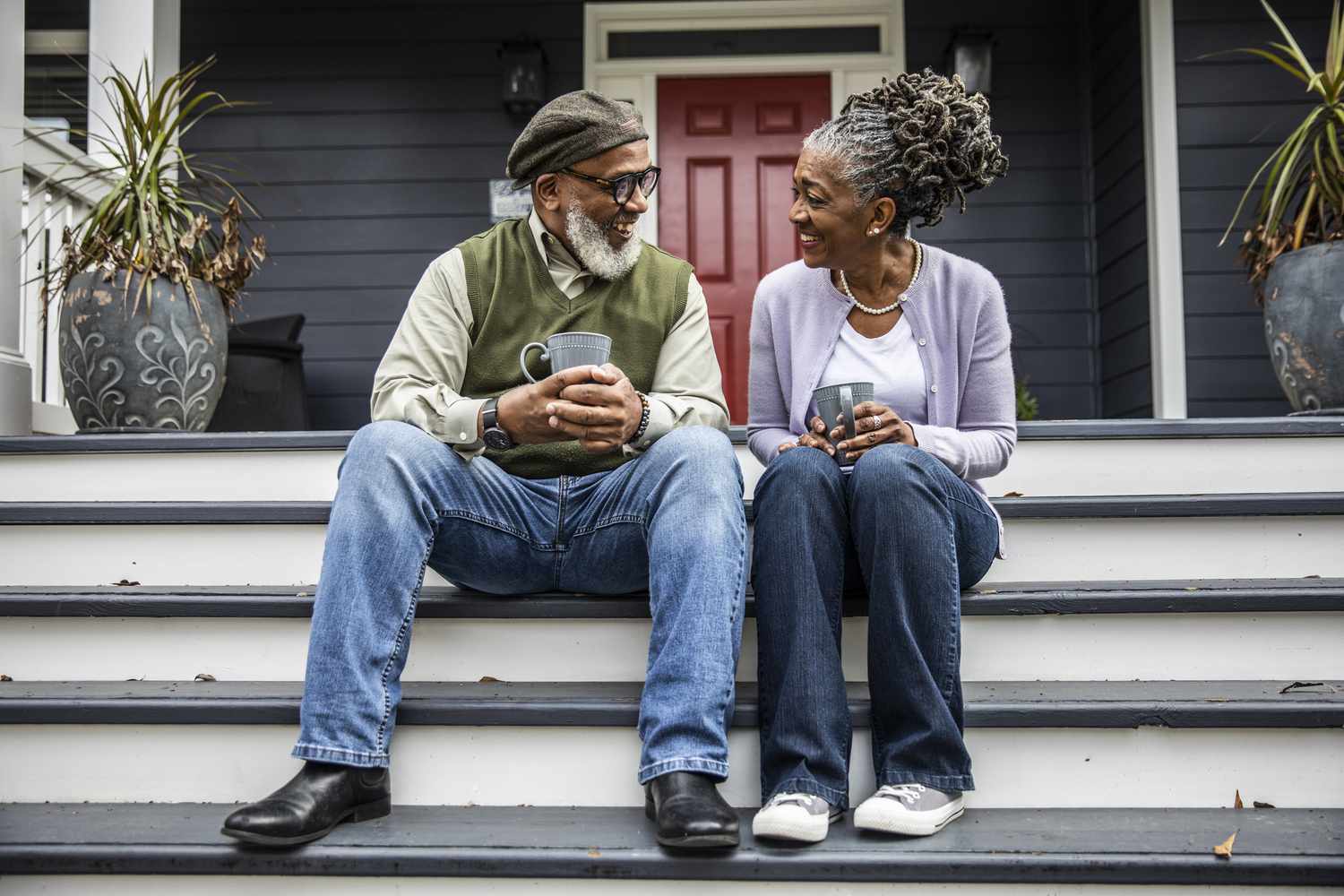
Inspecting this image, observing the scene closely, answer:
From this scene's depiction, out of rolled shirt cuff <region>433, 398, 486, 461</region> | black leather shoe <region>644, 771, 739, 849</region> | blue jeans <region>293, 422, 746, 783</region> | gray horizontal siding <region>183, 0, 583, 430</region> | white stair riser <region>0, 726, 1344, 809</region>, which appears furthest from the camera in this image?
gray horizontal siding <region>183, 0, 583, 430</region>

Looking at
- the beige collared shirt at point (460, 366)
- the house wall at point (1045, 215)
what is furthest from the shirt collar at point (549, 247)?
the house wall at point (1045, 215)

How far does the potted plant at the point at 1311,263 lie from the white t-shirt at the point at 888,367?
1.44 meters

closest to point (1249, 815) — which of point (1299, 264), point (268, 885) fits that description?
point (268, 885)

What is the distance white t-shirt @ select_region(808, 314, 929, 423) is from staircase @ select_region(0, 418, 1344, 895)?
0.34 metres

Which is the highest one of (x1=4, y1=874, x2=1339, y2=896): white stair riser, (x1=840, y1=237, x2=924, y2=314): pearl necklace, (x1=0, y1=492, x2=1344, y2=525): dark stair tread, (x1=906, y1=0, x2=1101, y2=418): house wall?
(x1=906, y1=0, x2=1101, y2=418): house wall

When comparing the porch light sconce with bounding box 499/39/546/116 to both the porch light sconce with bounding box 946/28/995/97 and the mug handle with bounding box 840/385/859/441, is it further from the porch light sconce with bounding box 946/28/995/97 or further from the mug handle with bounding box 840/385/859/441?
the mug handle with bounding box 840/385/859/441

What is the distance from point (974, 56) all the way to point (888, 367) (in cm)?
293

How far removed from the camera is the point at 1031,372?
4410 millimetres

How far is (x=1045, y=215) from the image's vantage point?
443 centimetres

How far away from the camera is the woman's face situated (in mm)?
1785

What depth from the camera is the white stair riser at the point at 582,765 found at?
157 centimetres

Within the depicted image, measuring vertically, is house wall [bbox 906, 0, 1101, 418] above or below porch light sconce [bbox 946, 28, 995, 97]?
below

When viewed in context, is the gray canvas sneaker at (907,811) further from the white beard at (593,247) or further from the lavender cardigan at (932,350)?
the white beard at (593,247)

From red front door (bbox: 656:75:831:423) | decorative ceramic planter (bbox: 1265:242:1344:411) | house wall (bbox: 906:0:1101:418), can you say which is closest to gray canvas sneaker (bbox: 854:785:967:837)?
decorative ceramic planter (bbox: 1265:242:1344:411)
